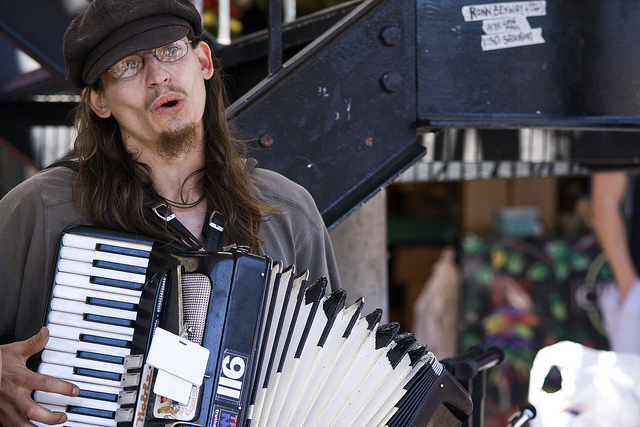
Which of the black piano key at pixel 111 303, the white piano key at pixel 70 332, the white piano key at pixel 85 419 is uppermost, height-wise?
the black piano key at pixel 111 303

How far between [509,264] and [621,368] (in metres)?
2.03

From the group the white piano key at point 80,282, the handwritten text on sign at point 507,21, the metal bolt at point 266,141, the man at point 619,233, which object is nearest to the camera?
the white piano key at point 80,282

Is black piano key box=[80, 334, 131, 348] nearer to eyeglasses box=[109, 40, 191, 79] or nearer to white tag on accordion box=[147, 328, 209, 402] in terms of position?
white tag on accordion box=[147, 328, 209, 402]

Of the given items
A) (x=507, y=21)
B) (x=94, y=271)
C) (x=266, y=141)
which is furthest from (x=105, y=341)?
(x=507, y=21)

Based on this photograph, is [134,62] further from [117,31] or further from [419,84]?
[419,84]

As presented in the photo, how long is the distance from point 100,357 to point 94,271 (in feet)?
0.52

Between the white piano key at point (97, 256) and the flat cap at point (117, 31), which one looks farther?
the flat cap at point (117, 31)

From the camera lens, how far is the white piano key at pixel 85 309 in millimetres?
1407

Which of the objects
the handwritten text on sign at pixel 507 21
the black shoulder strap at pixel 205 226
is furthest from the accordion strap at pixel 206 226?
the handwritten text on sign at pixel 507 21

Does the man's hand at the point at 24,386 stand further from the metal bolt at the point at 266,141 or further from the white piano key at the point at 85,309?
the metal bolt at the point at 266,141

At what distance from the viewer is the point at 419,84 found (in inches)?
79.7

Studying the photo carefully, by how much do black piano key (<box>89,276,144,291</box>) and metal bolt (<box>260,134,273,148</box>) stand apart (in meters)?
0.61

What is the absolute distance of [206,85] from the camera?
188 cm

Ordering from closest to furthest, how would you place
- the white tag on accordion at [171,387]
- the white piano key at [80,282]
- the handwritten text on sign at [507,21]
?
the white tag on accordion at [171,387] < the white piano key at [80,282] < the handwritten text on sign at [507,21]
